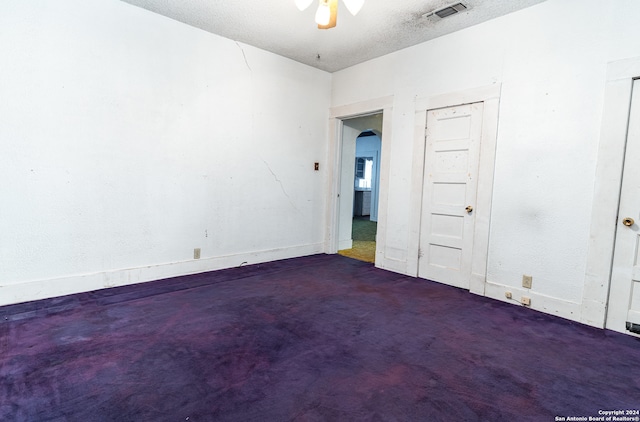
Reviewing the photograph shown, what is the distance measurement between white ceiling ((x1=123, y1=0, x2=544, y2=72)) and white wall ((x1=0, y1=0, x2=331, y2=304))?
0.24m

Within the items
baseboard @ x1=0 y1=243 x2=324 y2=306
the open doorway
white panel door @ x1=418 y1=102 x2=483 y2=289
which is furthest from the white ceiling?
baseboard @ x1=0 y1=243 x2=324 y2=306

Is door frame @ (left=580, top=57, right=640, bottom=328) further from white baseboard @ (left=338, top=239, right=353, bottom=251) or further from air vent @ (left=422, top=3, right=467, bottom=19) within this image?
white baseboard @ (left=338, top=239, right=353, bottom=251)

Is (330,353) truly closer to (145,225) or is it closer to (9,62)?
(145,225)

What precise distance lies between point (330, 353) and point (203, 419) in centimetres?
89

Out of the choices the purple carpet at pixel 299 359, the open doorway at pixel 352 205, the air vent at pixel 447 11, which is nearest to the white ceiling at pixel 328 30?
the air vent at pixel 447 11

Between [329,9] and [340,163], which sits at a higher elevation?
[329,9]

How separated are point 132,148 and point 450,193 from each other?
3.49 meters

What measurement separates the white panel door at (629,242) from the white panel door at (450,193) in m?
1.19

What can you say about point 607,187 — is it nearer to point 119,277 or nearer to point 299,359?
point 299,359

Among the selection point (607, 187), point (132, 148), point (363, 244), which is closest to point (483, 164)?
point (607, 187)

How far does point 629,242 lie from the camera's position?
257 cm

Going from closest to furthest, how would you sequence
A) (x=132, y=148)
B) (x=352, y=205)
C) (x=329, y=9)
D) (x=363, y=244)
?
(x=329, y=9), (x=132, y=148), (x=352, y=205), (x=363, y=244)

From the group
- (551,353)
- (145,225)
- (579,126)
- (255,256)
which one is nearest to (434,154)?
(579,126)

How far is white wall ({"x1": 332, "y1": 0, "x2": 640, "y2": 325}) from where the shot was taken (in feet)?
8.94
